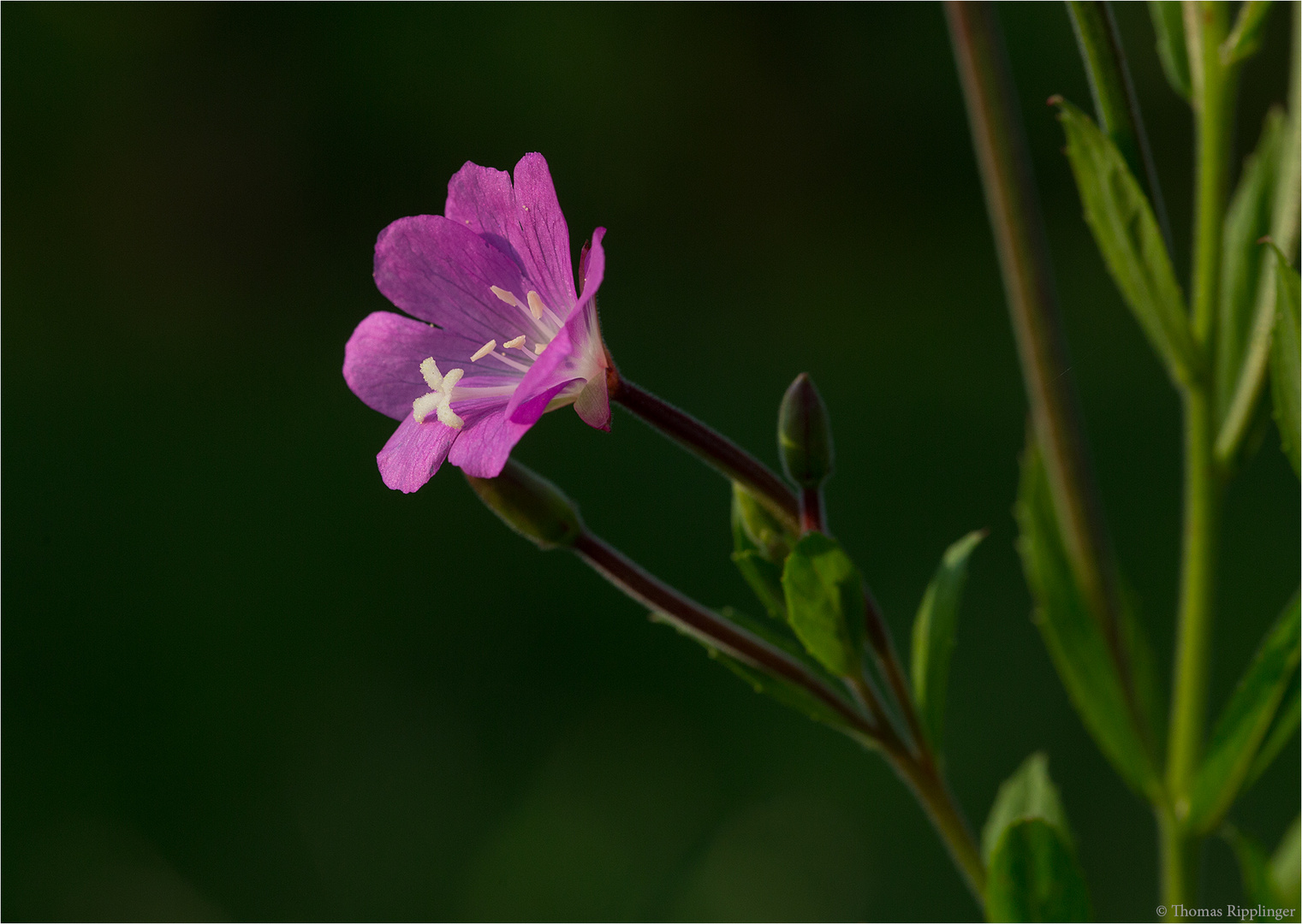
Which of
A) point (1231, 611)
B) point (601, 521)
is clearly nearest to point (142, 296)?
point (601, 521)

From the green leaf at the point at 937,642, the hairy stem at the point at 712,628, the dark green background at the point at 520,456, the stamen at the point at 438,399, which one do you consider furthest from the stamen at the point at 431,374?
the dark green background at the point at 520,456

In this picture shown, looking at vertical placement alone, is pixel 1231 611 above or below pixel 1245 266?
below

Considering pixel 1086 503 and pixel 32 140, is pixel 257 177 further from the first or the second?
pixel 1086 503

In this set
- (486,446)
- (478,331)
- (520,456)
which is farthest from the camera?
(520,456)

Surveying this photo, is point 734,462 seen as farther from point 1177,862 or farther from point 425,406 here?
point 1177,862

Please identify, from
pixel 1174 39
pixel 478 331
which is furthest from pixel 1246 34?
pixel 478 331

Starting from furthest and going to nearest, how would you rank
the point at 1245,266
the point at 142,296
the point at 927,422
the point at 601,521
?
the point at 142,296 → the point at 927,422 → the point at 601,521 → the point at 1245,266

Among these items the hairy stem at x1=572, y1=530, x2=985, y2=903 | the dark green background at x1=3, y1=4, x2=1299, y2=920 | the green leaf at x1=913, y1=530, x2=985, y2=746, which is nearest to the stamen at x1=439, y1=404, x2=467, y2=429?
the hairy stem at x1=572, y1=530, x2=985, y2=903
